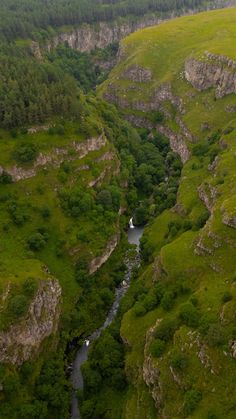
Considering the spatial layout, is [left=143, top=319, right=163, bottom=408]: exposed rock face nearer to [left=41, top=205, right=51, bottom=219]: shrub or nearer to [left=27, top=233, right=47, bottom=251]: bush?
[left=27, top=233, right=47, bottom=251]: bush

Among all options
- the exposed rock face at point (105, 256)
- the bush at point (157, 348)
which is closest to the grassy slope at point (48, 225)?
the exposed rock face at point (105, 256)

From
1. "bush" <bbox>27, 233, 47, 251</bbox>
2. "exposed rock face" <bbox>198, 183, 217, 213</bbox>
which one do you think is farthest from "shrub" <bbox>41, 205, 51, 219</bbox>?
"exposed rock face" <bbox>198, 183, 217, 213</bbox>

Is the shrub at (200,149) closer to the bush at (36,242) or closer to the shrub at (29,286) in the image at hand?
the bush at (36,242)

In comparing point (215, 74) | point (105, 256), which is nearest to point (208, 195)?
point (105, 256)

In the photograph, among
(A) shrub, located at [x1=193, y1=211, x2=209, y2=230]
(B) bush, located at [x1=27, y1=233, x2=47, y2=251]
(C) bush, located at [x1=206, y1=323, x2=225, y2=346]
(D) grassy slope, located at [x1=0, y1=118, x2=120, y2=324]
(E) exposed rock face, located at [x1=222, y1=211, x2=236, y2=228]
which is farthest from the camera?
(A) shrub, located at [x1=193, y1=211, x2=209, y2=230]

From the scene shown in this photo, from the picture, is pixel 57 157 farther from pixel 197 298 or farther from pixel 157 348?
pixel 157 348

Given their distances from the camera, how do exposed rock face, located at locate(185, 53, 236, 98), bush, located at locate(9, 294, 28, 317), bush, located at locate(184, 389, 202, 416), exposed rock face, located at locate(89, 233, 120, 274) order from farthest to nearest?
exposed rock face, located at locate(185, 53, 236, 98)
exposed rock face, located at locate(89, 233, 120, 274)
bush, located at locate(9, 294, 28, 317)
bush, located at locate(184, 389, 202, 416)
